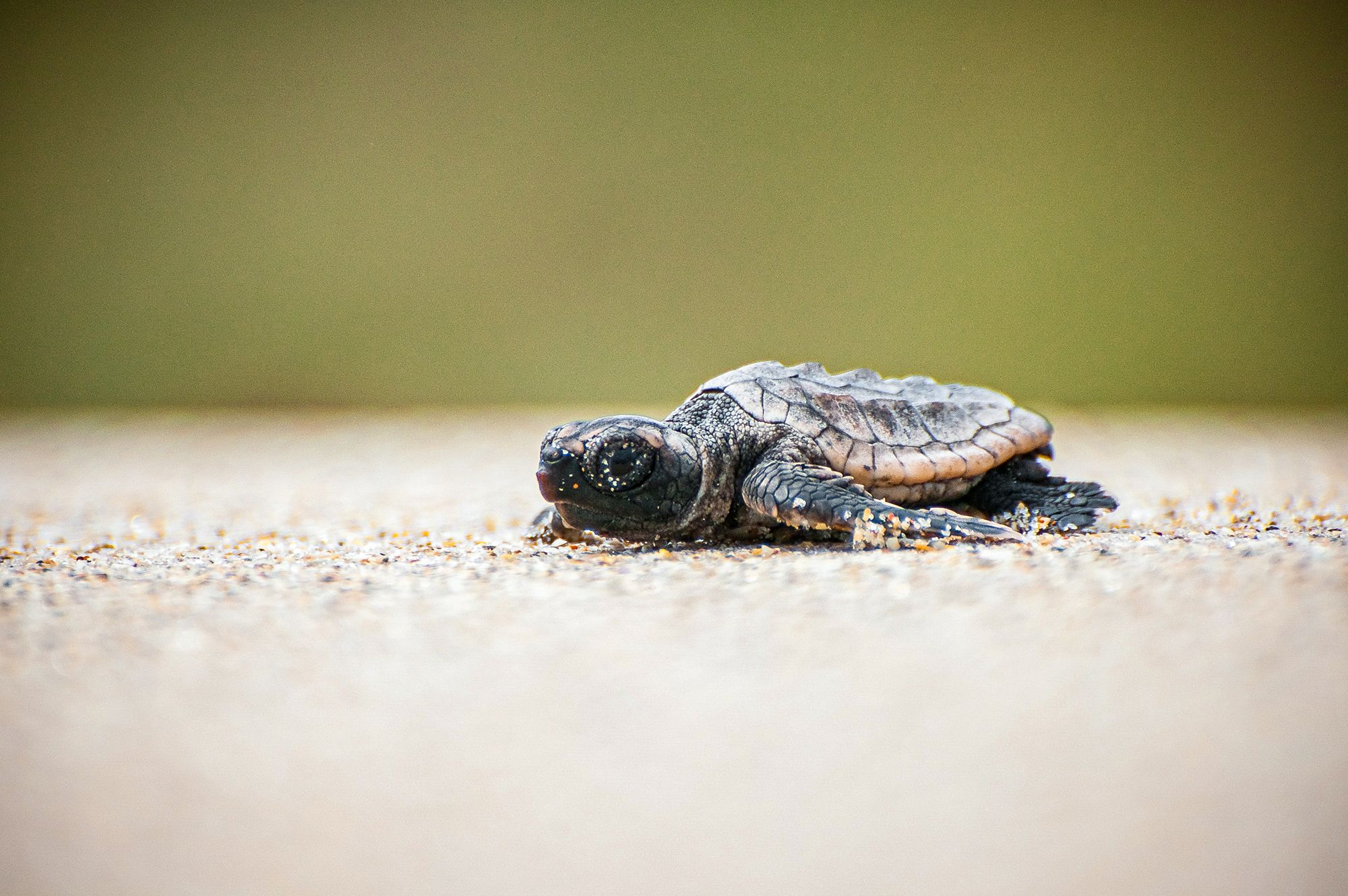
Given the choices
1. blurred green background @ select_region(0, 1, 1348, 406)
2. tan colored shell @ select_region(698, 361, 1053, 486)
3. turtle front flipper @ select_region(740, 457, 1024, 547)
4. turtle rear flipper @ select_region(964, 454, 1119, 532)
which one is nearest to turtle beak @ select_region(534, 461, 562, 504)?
turtle front flipper @ select_region(740, 457, 1024, 547)

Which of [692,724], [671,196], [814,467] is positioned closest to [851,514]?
[814,467]

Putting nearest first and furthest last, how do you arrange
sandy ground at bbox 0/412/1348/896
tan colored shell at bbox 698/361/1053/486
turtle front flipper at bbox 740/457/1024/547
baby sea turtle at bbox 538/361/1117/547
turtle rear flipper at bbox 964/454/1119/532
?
sandy ground at bbox 0/412/1348/896 < turtle front flipper at bbox 740/457/1024/547 < baby sea turtle at bbox 538/361/1117/547 < tan colored shell at bbox 698/361/1053/486 < turtle rear flipper at bbox 964/454/1119/532

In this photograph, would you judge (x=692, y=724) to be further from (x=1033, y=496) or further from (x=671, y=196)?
(x=671, y=196)

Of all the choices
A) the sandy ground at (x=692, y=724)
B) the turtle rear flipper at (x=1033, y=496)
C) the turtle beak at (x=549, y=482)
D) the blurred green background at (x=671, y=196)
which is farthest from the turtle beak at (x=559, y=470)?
the blurred green background at (x=671, y=196)

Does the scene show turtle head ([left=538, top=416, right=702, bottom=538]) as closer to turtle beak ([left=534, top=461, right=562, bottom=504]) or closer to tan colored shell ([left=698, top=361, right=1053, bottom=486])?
turtle beak ([left=534, top=461, right=562, bottom=504])

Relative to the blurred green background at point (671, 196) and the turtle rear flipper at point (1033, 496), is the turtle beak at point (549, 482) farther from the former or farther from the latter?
the blurred green background at point (671, 196)

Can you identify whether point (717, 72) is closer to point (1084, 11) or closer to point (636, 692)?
point (1084, 11)
